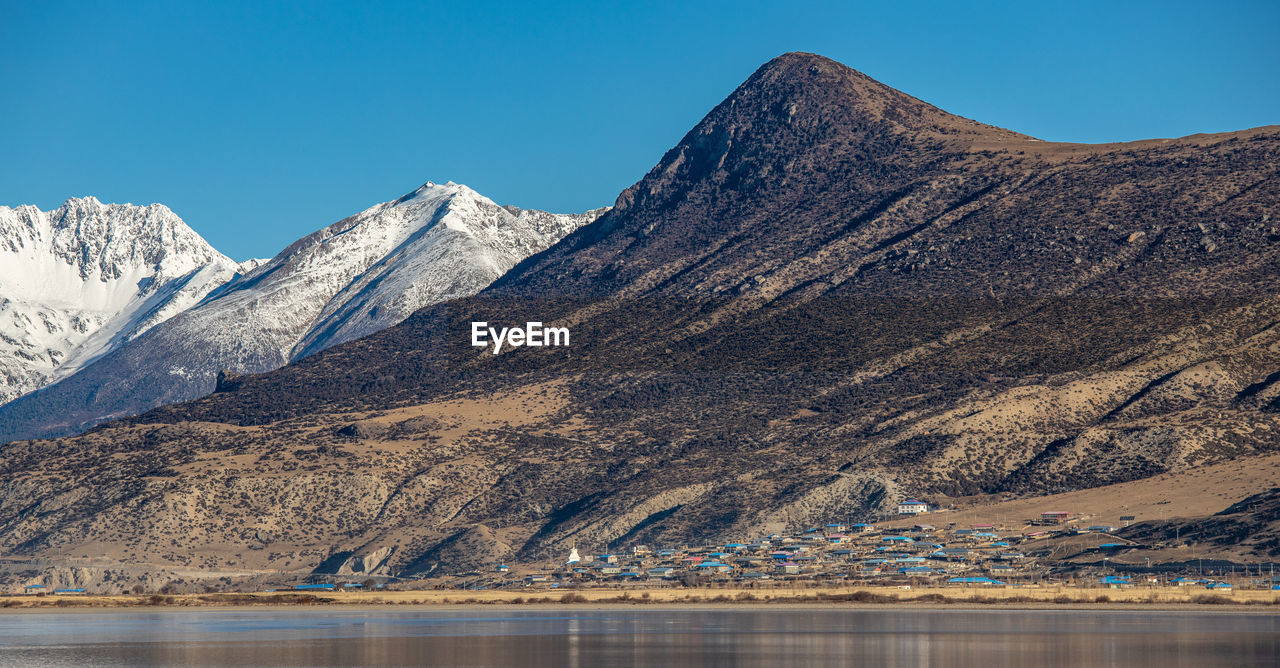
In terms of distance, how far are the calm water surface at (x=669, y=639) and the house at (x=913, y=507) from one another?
74.3 metres

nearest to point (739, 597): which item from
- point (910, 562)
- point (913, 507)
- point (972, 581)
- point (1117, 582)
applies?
point (972, 581)

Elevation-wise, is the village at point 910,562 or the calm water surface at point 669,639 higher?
the village at point 910,562

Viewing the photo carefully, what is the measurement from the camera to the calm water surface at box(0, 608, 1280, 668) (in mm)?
74938

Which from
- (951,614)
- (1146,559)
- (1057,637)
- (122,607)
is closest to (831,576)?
(1146,559)

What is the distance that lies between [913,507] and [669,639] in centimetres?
10780

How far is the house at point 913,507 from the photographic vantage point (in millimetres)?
190375

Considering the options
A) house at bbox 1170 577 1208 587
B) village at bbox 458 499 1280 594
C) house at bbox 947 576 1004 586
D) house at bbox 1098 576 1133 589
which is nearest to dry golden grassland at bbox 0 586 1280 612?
house at bbox 1098 576 1133 589

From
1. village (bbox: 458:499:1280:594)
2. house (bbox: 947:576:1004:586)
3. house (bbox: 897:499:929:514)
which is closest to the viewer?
→ house (bbox: 947:576:1004:586)

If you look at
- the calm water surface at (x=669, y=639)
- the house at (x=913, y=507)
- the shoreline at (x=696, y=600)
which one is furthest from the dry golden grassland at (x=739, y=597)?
the house at (x=913, y=507)

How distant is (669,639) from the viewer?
87.4 m

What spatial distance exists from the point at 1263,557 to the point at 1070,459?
43.3 metres

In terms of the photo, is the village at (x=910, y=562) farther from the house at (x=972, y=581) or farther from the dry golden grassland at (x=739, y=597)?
the dry golden grassland at (x=739, y=597)

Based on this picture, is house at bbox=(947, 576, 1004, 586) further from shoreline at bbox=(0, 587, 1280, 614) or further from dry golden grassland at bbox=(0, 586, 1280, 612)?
shoreline at bbox=(0, 587, 1280, 614)

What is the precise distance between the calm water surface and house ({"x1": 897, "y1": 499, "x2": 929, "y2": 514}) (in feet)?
244
